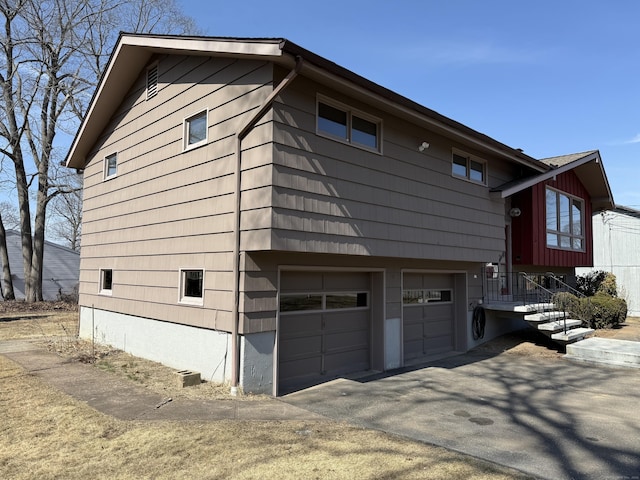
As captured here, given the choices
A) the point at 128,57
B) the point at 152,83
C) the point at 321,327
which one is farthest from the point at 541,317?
the point at 128,57

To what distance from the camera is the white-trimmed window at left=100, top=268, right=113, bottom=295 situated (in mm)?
12070

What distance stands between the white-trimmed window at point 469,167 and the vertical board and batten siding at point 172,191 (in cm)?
600

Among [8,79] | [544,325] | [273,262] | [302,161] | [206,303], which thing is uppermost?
[8,79]

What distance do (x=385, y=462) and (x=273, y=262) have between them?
399cm

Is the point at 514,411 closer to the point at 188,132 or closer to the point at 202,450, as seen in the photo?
the point at 202,450

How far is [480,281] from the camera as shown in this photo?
13180mm

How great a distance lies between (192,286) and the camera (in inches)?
344

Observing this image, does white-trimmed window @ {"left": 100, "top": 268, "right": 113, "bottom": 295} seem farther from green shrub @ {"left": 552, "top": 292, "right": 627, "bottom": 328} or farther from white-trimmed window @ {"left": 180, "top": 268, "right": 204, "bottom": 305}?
green shrub @ {"left": 552, "top": 292, "right": 627, "bottom": 328}

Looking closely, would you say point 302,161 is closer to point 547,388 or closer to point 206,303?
point 206,303

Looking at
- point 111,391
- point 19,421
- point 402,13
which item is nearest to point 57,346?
point 111,391

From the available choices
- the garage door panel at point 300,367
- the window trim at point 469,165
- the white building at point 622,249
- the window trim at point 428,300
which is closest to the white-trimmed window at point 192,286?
the garage door panel at point 300,367

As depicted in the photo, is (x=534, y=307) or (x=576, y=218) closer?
(x=534, y=307)

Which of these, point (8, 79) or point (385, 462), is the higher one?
point (8, 79)

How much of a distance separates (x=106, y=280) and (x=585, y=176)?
1779cm
